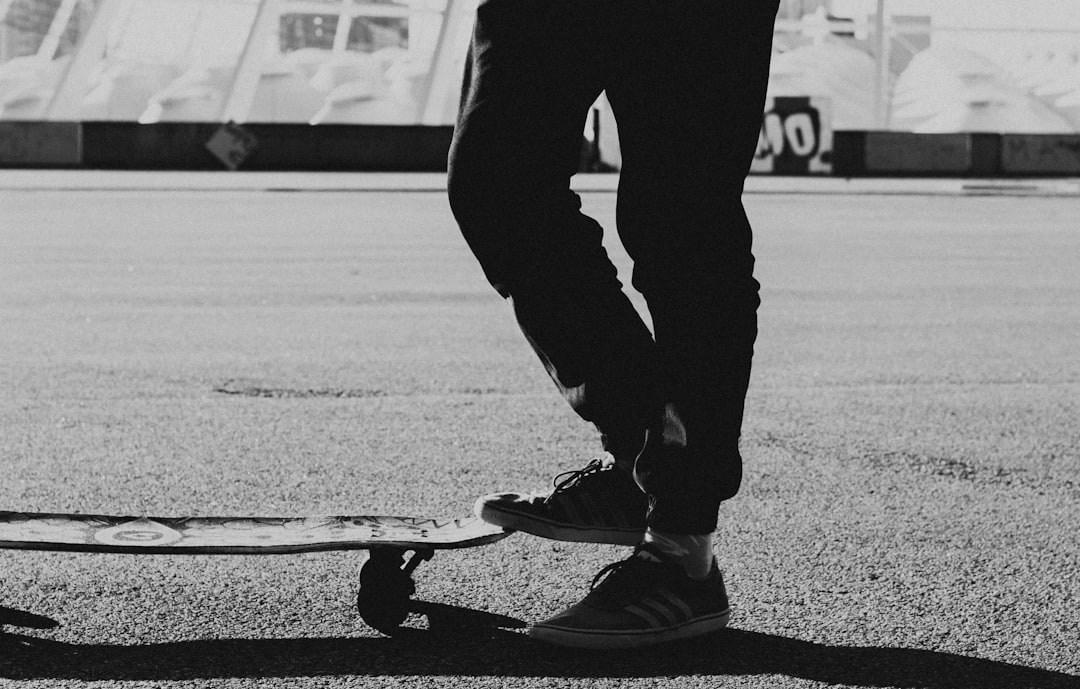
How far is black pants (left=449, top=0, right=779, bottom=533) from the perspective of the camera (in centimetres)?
225

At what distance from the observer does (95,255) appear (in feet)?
32.2

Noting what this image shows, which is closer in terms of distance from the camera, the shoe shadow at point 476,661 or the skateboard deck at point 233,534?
the shoe shadow at point 476,661

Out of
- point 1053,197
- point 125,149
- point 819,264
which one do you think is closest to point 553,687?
point 819,264

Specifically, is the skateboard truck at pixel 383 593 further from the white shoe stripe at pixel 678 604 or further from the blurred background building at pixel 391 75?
the blurred background building at pixel 391 75

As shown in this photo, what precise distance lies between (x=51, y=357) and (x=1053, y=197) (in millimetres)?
16478

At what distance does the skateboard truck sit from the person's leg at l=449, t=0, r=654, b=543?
0.87 feet

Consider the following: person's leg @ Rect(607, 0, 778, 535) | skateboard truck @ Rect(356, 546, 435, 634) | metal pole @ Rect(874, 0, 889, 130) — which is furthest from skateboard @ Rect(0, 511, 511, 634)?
metal pole @ Rect(874, 0, 889, 130)

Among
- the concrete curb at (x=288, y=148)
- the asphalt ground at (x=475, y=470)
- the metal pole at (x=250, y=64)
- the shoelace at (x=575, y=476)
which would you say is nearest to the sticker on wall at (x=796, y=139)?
the concrete curb at (x=288, y=148)

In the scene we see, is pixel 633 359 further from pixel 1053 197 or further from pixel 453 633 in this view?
pixel 1053 197

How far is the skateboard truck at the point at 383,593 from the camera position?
225 centimetres

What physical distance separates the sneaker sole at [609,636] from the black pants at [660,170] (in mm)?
158

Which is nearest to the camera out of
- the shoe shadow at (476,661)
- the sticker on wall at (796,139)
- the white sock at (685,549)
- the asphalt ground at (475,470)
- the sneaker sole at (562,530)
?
the shoe shadow at (476,661)

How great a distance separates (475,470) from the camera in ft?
11.6

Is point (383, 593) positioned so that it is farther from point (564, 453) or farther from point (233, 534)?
point (564, 453)
